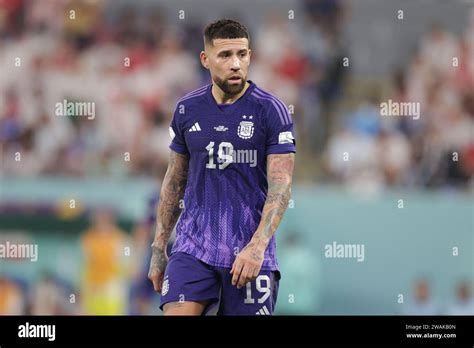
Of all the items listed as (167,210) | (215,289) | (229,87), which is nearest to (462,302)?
(167,210)

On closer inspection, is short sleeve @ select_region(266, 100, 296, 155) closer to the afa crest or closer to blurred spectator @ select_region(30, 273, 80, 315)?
the afa crest

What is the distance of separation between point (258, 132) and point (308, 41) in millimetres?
8737

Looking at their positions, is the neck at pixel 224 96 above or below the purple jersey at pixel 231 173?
above

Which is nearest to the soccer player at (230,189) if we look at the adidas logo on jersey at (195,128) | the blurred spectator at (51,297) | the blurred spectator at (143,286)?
the adidas logo on jersey at (195,128)

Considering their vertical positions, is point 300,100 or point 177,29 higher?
point 177,29

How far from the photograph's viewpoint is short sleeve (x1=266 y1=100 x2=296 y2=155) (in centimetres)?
738

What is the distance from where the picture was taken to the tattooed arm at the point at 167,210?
7.70 metres

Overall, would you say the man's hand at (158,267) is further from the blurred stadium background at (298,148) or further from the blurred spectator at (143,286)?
the blurred stadium background at (298,148)

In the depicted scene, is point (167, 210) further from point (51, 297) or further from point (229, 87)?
point (51, 297)

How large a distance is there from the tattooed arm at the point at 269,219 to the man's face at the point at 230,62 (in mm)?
508

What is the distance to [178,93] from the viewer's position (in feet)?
50.6
